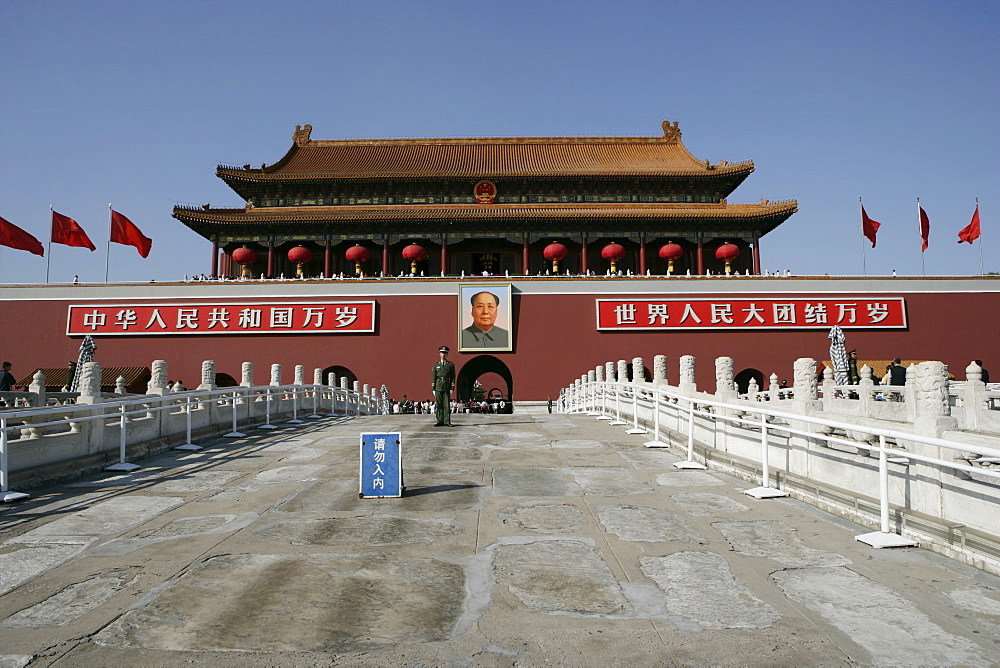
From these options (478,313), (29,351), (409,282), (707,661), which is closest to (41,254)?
(29,351)

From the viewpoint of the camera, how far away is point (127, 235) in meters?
27.0

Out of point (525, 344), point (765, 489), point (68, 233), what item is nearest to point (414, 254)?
point (525, 344)

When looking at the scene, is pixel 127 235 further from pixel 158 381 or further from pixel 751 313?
pixel 751 313

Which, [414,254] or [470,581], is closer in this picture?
[470,581]

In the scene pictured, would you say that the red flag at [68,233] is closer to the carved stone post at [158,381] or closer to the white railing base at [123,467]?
the carved stone post at [158,381]

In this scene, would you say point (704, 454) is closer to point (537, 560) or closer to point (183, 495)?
point (537, 560)

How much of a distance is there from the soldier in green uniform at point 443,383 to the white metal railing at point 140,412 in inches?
145

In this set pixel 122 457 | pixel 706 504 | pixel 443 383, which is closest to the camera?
pixel 706 504

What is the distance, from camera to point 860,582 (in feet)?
14.5

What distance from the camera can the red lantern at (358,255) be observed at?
30.1m

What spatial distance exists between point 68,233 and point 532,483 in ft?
78.8

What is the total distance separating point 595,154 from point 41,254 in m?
24.5

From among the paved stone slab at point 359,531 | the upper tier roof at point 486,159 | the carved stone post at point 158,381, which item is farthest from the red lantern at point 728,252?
the paved stone slab at point 359,531

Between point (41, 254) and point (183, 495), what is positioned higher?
point (41, 254)
